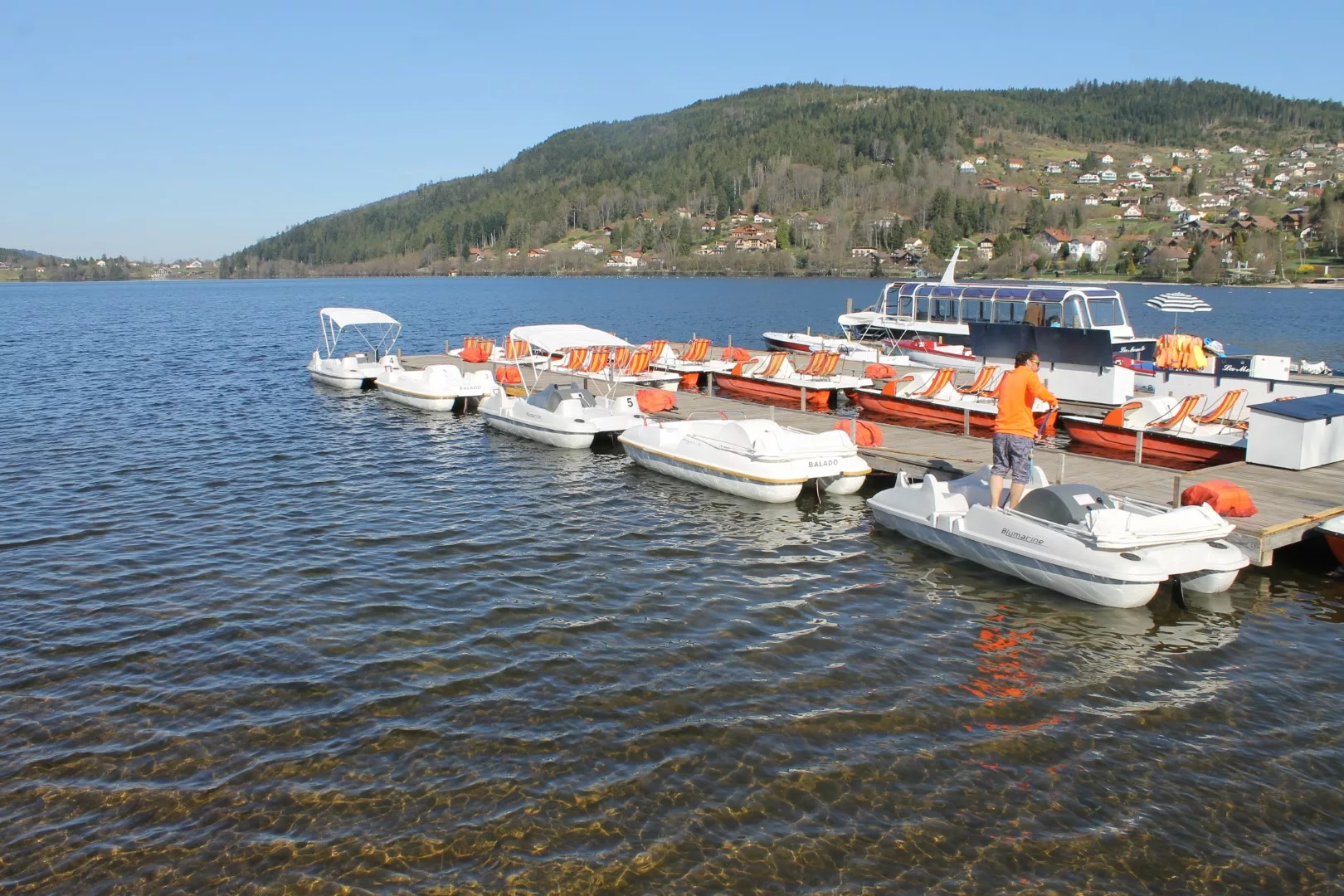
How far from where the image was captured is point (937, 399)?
938 inches

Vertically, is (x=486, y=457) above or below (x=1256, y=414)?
below

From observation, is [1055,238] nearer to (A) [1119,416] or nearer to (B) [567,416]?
(A) [1119,416]

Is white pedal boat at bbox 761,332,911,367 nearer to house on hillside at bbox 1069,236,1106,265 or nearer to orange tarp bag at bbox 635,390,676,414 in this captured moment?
orange tarp bag at bbox 635,390,676,414

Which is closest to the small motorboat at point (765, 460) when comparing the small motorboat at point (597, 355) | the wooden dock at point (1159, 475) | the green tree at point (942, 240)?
the wooden dock at point (1159, 475)

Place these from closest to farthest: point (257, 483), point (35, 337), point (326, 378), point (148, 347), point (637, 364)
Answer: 1. point (257, 483)
2. point (637, 364)
3. point (326, 378)
4. point (148, 347)
5. point (35, 337)

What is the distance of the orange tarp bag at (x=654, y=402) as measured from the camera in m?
24.5

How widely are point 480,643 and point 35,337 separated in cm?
6886

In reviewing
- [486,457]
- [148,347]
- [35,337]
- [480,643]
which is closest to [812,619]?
[480,643]

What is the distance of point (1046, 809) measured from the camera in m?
8.05

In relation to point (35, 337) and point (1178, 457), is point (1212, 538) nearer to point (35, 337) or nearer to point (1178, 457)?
point (1178, 457)

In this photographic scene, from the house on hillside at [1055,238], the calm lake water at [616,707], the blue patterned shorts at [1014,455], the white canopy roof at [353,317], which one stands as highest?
the house on hillside at [1055,238]

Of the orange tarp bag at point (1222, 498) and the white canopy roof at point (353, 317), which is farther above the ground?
the white canopy roof at point (353, 317)

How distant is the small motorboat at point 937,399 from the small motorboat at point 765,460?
5.19 metres

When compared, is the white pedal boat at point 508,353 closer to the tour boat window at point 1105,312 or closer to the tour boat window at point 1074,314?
the tour boat window at point 1074,314
